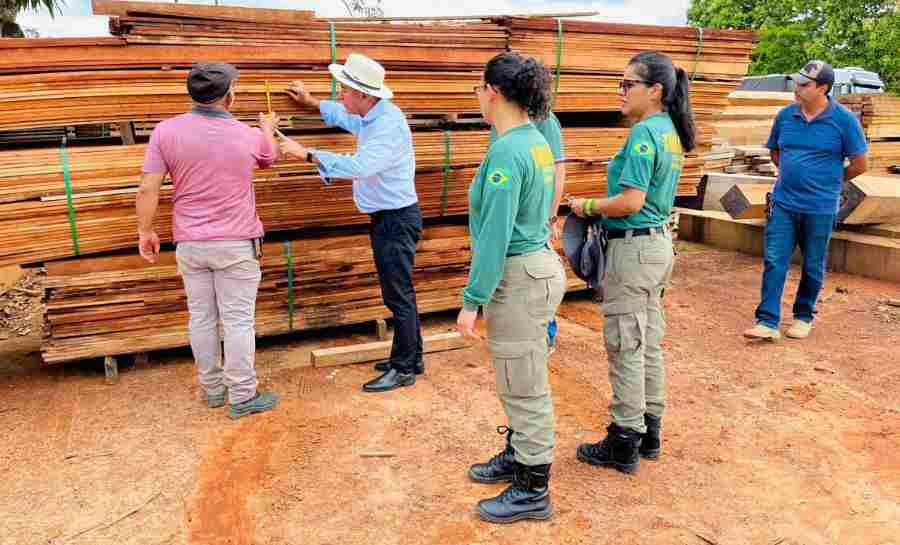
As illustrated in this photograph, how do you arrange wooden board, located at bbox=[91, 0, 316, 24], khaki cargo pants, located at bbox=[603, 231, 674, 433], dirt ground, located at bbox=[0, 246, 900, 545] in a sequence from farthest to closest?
wooden board, located at bbox=[91, 0, 316, 24] → khaki cargo pants, located at bbox=[603, 231, 674, 433] → dirt ground, located at bbox=[0, 246, 900, 545]

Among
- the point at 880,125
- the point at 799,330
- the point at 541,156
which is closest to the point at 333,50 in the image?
the point at 541,156

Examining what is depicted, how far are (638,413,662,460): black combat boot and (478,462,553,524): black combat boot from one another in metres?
0.79

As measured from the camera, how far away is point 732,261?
25.9 ft

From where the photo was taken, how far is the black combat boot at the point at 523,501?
3012 millimetres

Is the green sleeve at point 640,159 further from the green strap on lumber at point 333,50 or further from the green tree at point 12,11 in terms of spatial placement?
the green tree at point 12,11

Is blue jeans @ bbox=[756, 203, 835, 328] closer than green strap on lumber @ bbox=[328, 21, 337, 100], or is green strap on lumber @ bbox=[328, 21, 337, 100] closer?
green strap on lumber @ bbox=[328, 21, 337, 100]

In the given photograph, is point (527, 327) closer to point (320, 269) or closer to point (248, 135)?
point (248, 135)

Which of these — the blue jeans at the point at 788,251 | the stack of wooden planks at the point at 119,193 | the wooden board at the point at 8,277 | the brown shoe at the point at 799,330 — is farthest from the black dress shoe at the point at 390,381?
the wooden board at the point at 8,277

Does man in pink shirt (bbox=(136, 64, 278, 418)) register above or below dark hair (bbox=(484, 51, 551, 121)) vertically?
below

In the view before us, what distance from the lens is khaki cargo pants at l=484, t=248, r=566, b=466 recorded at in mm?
2828

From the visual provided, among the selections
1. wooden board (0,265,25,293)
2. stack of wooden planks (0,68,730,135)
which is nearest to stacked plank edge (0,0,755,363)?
stack of wooden planks (0,68,730,135)

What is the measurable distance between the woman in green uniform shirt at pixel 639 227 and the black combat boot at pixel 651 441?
119mm

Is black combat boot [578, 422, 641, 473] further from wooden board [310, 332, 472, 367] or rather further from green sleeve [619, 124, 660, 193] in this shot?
wooden board [310, 332, 472, 367]

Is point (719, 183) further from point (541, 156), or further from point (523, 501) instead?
point (523, 501)
